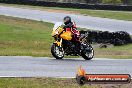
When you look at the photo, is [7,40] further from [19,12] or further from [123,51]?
[19,12]

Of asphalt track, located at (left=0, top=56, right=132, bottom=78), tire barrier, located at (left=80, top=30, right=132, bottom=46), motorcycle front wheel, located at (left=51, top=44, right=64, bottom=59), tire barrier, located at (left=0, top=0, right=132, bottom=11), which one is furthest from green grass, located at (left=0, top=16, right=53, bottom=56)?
tire barrier, located at (left=0, top=0, right=132, bottom=11)

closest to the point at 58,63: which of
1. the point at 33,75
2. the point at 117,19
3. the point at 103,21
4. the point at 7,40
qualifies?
the point at 33,75

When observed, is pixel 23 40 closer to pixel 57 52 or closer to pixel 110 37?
pixel 110 37

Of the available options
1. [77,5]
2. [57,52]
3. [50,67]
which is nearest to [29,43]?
[57,52]

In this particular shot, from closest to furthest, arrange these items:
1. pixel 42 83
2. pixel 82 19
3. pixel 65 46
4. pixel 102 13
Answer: pixel 42 83
pixel 65 46
pixel 82 19
pixel 102 13

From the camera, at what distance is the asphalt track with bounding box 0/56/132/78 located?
470 inches

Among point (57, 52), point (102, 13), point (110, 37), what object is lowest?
point (102, 13)

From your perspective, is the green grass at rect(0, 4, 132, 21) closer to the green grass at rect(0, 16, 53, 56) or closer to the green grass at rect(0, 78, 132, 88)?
the green grass at rect(0, 16, 53, 56)

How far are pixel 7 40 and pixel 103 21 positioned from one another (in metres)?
16.1

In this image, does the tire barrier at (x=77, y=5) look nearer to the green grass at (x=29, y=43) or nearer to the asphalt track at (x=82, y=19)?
the asphalt track at (x=82, y=19)

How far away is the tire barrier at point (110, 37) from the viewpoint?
25938 millimetres

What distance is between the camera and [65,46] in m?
16.8

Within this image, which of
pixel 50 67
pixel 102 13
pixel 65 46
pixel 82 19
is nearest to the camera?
pixel 50 67

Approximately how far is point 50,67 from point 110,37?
1316 centimetres
